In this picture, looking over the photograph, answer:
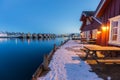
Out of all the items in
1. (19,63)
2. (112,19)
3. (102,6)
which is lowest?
(19,63)

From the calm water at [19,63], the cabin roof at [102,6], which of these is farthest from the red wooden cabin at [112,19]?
the calm water at [19,63]

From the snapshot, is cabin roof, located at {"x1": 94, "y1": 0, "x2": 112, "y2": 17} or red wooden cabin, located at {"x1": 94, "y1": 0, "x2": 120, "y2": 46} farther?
cabin roof, located at {"x1": 94, "y1": 0, "x2": 112, "y2": 17}

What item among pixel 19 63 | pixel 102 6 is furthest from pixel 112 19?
pixel 19 63

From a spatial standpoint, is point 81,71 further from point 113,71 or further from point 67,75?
point 113,71

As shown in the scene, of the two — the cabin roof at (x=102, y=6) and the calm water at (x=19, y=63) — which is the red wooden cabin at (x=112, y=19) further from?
the calm water at (x=19, y=63)

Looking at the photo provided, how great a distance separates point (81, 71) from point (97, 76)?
0.92 meters

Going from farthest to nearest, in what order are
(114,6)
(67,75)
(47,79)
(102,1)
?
(102,1), (114,6), (67,75), (47,79)

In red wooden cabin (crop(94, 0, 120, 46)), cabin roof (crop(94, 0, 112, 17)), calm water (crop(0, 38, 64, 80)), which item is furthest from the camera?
calm water (crop(0, 38, 64, 80))

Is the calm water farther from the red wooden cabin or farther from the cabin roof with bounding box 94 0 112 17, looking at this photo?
the cabin roof with bounding box 94 0 112 17

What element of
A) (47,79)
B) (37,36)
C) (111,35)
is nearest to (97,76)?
(47,79)

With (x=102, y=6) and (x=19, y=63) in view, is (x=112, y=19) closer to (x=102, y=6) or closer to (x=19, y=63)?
(x=102, y=6)

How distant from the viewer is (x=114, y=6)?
9.62m

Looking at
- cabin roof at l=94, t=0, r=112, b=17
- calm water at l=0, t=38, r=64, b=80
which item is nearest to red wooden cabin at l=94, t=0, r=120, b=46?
cabin roof at l=94, t=0, r=112, b=17

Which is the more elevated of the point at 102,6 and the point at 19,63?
the point at 102,6
